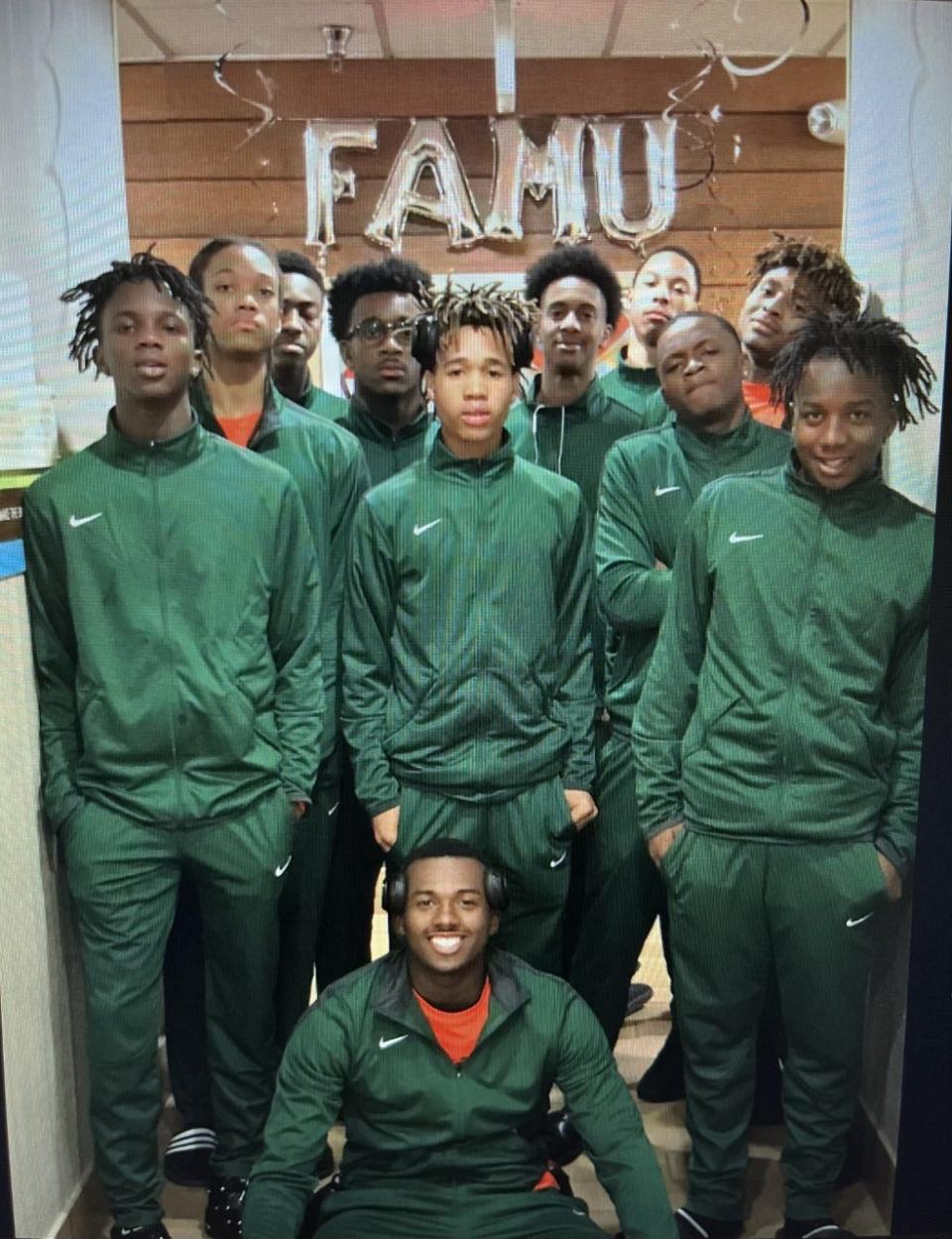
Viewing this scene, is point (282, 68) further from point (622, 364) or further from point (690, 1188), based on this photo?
point (690, 1188)

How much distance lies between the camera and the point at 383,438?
5.75 feet

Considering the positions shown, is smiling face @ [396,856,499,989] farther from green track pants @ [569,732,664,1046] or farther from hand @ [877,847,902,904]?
hand @ [877,847,902,904]

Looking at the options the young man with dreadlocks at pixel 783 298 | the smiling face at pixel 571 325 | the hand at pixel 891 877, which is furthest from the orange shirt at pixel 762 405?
the hand at pixel 891 877

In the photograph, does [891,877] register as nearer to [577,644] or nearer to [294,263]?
[577,644]

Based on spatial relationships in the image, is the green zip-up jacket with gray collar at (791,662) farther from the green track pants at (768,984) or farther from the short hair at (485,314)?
the short hair at (485,314)

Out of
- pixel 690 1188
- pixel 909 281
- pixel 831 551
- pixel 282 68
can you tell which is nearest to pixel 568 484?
pixel 831 551

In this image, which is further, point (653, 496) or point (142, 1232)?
point (142, 1232)

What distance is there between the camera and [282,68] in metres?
1.68

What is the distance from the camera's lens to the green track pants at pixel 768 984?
5.83ft

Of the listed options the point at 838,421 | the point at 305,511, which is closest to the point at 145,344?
the point at 305,511

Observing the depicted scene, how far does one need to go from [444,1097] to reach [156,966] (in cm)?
49

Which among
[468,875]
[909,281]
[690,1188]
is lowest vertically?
[690,1188]

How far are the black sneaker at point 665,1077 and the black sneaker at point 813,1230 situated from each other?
10.7 inches

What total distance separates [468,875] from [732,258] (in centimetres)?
99
